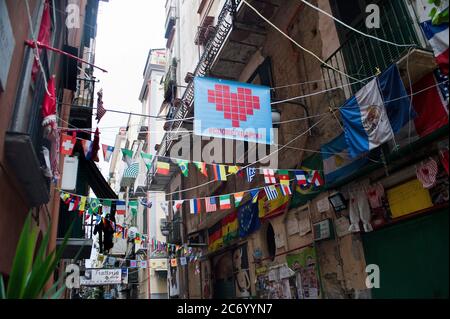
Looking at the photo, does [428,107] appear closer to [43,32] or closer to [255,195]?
[255,195]

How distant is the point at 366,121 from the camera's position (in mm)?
6309

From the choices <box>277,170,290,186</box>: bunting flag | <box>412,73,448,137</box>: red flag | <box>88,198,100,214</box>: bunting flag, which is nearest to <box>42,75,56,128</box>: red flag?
<box>88,198,100,214</box>: bunting flag

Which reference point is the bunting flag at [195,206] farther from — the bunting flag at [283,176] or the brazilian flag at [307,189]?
the brazilian flag at [307,189]

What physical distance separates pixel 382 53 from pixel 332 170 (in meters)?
2.43

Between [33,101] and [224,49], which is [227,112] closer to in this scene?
[33,101]

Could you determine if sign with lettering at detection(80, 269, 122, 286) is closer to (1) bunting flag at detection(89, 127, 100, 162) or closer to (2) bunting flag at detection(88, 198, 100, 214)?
(2) bunting flag at detection(88, 198, 100, 214)

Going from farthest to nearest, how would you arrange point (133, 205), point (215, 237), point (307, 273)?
point (215, 237)
point (133, 205)
point (307, 273)

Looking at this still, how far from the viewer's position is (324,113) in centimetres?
846

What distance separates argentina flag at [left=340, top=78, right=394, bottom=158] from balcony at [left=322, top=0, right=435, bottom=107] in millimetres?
570

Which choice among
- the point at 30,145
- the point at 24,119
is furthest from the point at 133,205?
the point at 30,145

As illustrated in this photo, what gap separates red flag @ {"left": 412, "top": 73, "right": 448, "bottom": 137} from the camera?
5.41 meters

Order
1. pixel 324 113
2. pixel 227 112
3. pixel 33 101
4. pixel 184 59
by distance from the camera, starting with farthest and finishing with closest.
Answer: pixel 184 59
pixel 324 113
pixel 227 112
pixel 33 101
